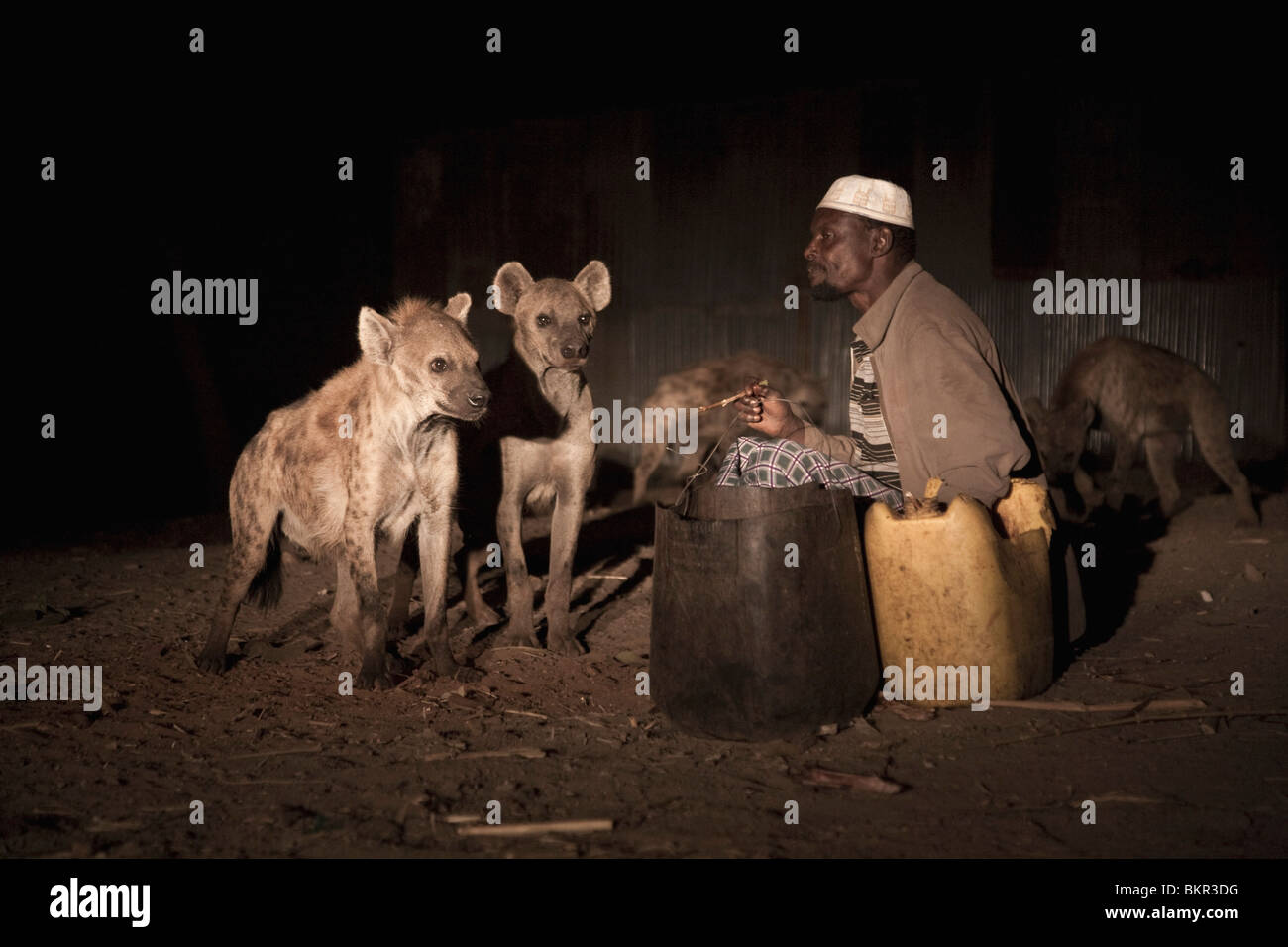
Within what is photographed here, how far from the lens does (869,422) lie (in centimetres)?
415

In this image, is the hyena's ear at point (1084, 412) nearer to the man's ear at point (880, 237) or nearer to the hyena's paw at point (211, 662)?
the man's ear at point (880, 237)

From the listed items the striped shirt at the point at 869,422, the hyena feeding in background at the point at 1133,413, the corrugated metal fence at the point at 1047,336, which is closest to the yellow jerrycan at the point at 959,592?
the striped shirt at the point at 869,422

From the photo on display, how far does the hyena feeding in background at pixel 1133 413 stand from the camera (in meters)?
7.97

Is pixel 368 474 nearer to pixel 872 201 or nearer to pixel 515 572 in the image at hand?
pixel 515 572

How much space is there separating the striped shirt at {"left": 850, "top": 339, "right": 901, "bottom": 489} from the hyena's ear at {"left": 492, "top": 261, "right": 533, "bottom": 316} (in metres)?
1.72

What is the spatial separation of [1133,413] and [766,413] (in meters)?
5.16

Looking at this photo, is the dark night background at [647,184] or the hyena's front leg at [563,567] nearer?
the hyena's front leg at [563,567]

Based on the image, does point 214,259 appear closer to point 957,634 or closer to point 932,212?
point 932,212

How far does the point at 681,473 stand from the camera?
969 cm

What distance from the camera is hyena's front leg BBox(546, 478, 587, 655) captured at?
479 cm

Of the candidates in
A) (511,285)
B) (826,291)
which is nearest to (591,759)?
(826,291)

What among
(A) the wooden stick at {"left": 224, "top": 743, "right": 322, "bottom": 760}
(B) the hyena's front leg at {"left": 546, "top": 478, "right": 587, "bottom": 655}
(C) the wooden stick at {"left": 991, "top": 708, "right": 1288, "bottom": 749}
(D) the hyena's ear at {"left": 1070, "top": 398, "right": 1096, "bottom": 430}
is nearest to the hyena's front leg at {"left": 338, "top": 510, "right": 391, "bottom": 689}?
(A) the wooden stick at {"left": 224, "top": 743, "right": 322, "bottom": 760}

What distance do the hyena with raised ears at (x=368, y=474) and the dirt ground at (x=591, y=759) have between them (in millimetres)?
264

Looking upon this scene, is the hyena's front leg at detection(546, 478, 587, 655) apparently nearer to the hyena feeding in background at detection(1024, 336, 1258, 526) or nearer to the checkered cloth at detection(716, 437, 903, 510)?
the checkered cloth at detection(716, 437, 903, 510)
